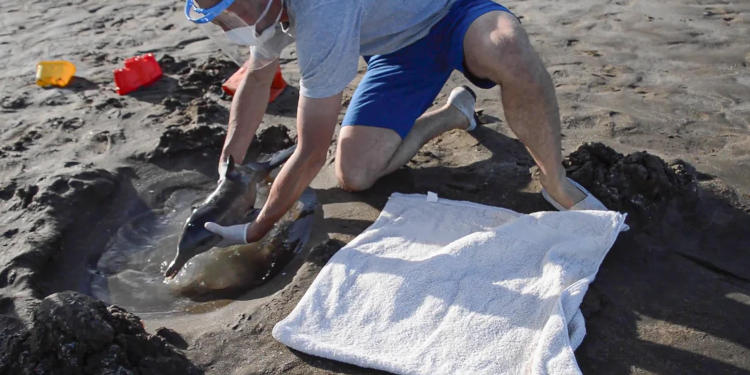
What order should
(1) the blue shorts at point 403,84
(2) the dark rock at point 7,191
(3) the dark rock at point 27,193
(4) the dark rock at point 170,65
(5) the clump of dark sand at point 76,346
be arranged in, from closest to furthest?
(5) the clump of dark sand at point 76,346, (1) the blue shorts at point 403,84, (3) the dark rock at point 27,193, (2) the dark rock at point 7,191, (4) the dark rock at point 170,65

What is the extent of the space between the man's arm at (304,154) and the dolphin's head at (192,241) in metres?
0.25

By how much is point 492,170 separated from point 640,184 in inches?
28.5

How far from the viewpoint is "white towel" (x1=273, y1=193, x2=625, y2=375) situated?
2285 mm

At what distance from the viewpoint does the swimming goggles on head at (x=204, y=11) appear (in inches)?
90.5

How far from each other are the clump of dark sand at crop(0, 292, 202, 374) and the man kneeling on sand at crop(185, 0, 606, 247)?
73 cm

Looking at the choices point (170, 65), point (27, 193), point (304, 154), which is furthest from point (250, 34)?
point (170, 65)

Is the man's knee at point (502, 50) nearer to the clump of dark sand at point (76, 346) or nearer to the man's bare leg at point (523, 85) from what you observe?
the man's bare leg at point (523, 85)

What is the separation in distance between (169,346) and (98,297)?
672 millimetres

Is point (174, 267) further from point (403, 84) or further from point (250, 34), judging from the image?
point (403, 84)

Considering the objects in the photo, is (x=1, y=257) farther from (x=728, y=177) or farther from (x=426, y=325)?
(x=728, y=177)

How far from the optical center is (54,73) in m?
4.64

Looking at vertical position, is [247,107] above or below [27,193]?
above

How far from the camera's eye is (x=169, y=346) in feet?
7.90

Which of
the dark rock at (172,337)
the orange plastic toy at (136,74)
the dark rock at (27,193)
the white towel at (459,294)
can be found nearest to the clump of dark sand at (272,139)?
the white towel at (459,294)
